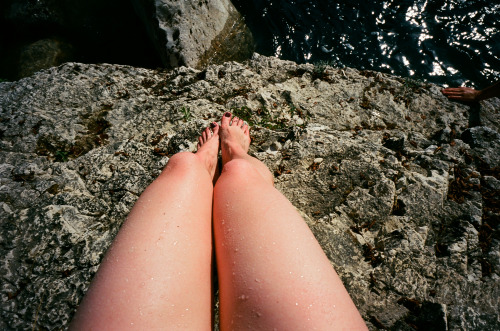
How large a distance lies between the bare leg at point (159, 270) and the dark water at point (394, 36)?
14.5 ft

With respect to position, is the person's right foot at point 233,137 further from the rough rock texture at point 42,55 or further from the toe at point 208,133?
the rough rock texture at point 42,55

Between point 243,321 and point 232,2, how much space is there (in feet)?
20.5

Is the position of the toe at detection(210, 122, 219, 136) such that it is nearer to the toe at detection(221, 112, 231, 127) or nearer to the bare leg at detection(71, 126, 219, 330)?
the toe at detection(221, 112, 231, 127)

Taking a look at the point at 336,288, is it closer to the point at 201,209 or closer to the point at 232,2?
the point at 201,209

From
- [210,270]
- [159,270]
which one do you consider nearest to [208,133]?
[210,270]

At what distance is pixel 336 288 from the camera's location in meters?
1.42

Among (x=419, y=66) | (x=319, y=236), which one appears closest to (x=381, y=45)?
(x=419, y=66)

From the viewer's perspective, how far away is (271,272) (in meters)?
1.41

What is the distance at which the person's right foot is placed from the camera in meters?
2.66

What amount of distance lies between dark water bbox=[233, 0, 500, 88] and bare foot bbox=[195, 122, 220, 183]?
3153 mm

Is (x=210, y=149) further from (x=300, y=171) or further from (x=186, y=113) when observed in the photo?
(x=300, y=171)

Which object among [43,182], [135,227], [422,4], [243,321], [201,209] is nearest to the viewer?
[243,321]

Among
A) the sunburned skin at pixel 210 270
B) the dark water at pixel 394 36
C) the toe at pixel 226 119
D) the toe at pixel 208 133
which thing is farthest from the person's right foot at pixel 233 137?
the dark water at pixel 394 36

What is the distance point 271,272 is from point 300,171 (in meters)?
1.42
